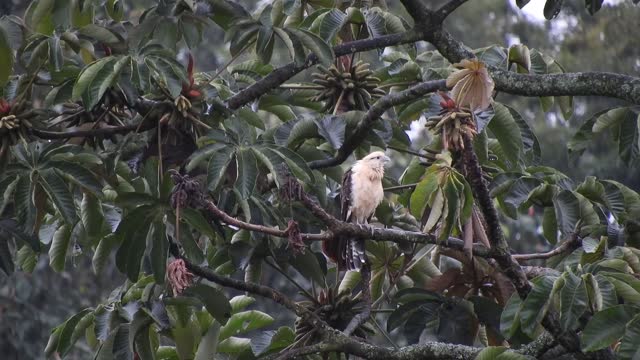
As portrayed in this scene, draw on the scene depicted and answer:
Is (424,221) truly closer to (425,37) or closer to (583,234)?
(583,234)

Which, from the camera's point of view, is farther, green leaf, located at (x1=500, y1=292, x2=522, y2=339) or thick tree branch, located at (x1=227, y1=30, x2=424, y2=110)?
thick tree branch, located at (x1=227, y1=30, x2=424, y2=110)

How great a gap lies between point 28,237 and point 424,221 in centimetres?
190

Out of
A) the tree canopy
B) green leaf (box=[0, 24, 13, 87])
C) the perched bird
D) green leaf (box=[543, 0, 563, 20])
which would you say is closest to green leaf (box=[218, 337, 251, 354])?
the tree canopy

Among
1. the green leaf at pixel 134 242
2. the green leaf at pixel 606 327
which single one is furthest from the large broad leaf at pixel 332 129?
the green leaf at pixel 606 327

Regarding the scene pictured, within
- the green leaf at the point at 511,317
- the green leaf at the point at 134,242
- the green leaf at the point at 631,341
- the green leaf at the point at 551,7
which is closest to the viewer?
the green leaf at the point at 631,341

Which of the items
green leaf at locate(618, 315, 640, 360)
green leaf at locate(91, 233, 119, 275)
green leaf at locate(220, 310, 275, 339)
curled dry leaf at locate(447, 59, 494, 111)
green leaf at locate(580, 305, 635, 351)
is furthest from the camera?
green leaf at locate(91, 233, 119, 275)

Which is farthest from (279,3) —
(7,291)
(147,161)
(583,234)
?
(7,291)

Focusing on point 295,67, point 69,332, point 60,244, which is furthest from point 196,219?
point 60,244

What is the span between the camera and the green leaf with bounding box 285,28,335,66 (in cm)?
515

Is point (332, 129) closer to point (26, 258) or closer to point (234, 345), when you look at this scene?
point (234, 345)

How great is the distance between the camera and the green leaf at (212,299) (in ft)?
16.2

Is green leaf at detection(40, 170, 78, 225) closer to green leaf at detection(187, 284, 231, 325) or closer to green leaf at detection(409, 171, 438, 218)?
green leaf at detection(187, 284, 231, 325)

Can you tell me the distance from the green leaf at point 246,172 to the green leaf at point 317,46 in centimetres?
68

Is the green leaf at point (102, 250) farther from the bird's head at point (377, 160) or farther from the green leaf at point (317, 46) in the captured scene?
the bird's head at point (377, 160)
